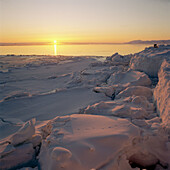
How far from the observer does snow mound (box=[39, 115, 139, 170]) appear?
1433 millimetres

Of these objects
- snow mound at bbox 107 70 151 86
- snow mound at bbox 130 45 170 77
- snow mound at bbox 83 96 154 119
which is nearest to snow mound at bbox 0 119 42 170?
snow mound at bbox 83 96 154 119

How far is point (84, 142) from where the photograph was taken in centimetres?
163

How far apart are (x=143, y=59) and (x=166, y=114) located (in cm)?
300

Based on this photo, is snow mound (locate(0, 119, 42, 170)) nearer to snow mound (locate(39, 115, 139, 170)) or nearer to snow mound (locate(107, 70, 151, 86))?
snow mound (locate(39, 115, 139, 170))

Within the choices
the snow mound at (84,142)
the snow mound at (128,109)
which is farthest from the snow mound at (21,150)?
the snow mound at (128,109)

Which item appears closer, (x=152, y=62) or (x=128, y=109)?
(x=128, y=109)

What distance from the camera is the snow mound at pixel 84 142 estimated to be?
4.70 feet

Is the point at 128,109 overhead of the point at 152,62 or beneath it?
beneath

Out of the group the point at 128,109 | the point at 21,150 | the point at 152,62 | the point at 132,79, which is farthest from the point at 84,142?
the point at 152,62

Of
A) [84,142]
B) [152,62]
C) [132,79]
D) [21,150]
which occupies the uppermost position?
[152,62]

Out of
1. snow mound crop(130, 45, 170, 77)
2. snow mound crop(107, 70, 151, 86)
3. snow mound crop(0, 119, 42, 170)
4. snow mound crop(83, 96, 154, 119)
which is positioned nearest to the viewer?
snow mound crop(0, 119, 42, 170)

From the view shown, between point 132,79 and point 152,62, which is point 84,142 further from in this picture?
point 152,62

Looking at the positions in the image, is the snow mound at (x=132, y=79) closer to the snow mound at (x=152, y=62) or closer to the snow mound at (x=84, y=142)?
the snow mound at (x=152, y=62)

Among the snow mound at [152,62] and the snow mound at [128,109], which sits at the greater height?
the snow mound at [152,62]
